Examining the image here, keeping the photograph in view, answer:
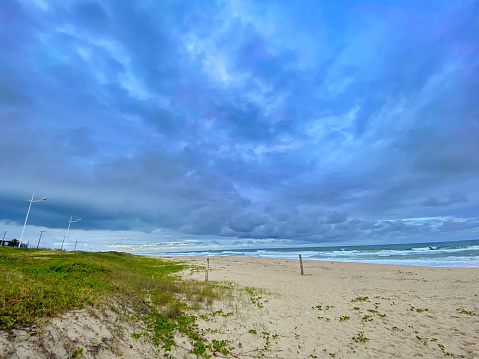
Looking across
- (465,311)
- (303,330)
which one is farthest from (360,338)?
(465,311)

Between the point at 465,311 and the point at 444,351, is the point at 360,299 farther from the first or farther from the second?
the point at 444,351

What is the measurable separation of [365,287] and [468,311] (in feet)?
28.7

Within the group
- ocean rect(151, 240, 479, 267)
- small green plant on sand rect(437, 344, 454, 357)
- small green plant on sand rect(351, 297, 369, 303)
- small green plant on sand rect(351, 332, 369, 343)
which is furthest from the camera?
ocean rect(151, 240, 479, 267)

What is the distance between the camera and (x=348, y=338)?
34.8ft

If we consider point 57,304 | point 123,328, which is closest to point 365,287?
point 123,328

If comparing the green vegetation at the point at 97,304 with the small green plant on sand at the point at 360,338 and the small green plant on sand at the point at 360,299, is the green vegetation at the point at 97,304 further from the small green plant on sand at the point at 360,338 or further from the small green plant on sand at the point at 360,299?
the small green plant on sand at the point at 360,299

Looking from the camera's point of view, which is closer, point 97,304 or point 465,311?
point 97,304

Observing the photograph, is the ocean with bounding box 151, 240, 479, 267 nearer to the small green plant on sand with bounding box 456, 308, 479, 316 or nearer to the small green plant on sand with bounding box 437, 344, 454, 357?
the small green plant on sand with bounding box 456, 308, 479, 316

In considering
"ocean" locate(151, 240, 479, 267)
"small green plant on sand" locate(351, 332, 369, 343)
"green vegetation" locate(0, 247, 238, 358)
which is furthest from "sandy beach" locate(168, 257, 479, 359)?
"ocean" locate(151, 240, 479, 267)

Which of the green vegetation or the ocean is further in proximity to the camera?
the ocean

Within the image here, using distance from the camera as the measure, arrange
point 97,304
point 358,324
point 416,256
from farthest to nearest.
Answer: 1. point 416,256
2. point 358,324
3. point 97,304

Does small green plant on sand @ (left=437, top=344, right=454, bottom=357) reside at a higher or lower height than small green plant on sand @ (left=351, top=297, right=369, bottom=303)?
lower

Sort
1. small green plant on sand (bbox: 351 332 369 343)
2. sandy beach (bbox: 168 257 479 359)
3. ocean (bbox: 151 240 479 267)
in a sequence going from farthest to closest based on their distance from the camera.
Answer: ocean (bbox: 151 240 479 267) < small green plant on sand (bbox: 351 332 369 343) < sandy beach (bbox: 168 257 479 359)

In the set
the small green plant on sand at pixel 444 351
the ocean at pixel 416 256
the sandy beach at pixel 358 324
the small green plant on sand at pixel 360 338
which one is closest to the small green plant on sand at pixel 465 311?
the sandy beach at pixel 358 324
